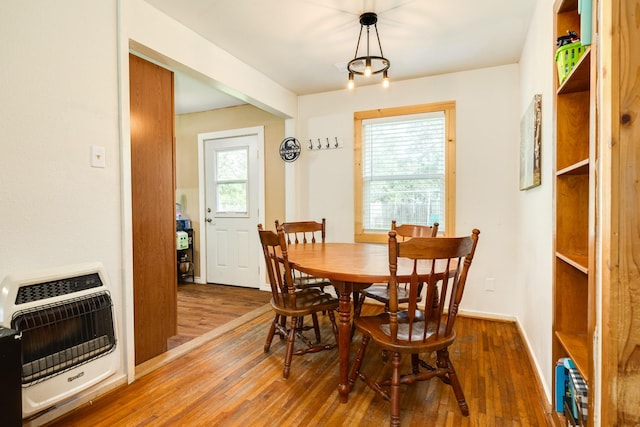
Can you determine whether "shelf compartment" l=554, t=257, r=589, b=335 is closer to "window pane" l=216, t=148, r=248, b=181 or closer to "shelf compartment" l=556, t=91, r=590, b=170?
"shelf compartment" l=556, t=91, r=590, b=170

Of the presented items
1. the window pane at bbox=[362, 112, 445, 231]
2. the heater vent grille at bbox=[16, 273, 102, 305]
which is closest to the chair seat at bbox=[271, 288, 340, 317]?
the heater vent grille at bbox=[16, 273, 102, 305]

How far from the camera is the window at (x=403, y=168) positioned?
337 centimetres

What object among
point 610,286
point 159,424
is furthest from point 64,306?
point 610,286

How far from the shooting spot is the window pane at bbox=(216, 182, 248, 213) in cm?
441

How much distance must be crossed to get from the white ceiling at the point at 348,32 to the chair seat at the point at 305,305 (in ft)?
6.25

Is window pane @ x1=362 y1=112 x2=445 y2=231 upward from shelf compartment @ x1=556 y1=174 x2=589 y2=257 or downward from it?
upward

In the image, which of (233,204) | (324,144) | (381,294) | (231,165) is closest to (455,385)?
(381,294)

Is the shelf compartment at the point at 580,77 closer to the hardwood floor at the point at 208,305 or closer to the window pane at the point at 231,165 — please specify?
the hardwood floor at the point at 208,305

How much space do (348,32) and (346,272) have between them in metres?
1.84

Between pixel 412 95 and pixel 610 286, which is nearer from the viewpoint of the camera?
pixel 610 286

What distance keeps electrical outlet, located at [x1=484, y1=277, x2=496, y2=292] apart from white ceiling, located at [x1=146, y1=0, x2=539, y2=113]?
197 cm

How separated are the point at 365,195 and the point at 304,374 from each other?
2072 mm

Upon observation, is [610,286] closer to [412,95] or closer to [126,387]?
[126,387]

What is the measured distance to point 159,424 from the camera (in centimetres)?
164
